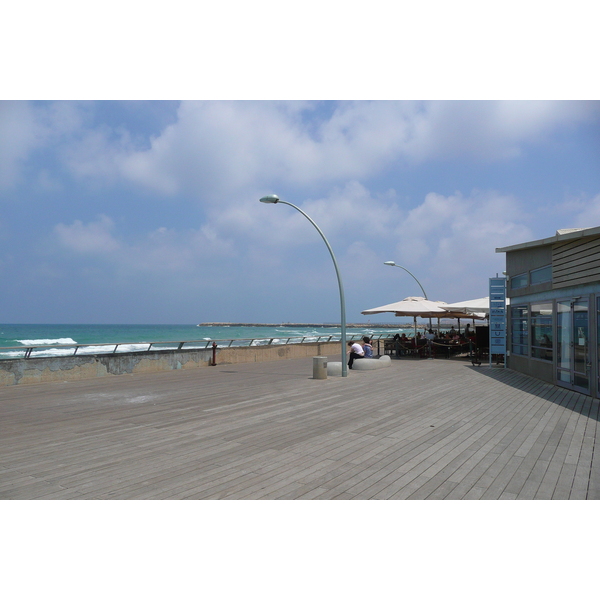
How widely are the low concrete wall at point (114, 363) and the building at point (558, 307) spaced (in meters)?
9.71

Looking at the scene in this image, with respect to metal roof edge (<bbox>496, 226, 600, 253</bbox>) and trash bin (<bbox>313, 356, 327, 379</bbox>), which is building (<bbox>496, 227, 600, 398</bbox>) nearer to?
metal roof edge (<bbox>496, 226, 600, 253</bbox>)

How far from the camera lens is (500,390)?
10.5m

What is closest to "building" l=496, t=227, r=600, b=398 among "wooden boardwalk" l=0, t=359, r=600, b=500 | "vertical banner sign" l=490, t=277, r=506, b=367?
"vertical banner sign" l=490, t=277, r=506, b=367

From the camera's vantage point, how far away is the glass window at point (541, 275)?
11801 mm

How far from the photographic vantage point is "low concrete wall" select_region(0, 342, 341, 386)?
11.3 meters

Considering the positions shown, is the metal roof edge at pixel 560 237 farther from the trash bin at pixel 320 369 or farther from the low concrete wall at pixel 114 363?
the low concrete wall at pixel 114 363

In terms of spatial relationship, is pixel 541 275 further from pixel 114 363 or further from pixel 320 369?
pixel 114 363

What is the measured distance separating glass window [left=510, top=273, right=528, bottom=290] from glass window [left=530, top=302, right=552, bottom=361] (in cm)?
91

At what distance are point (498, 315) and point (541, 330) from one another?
2.72 metres

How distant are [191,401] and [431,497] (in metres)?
5.93

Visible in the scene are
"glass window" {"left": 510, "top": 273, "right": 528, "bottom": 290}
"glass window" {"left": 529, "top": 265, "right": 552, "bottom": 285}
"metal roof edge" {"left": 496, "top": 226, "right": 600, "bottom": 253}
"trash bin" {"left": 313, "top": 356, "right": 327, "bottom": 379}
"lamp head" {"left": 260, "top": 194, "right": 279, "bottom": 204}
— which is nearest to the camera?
"metal roof edge" {"left": 496, "top": 226, "right": 600, "bottom": 253}

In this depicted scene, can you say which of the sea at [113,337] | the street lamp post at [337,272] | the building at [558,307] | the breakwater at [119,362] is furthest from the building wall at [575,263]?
the breakwater at [119,362]

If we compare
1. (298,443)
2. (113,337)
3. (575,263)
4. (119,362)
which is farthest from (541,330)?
(113,337)
